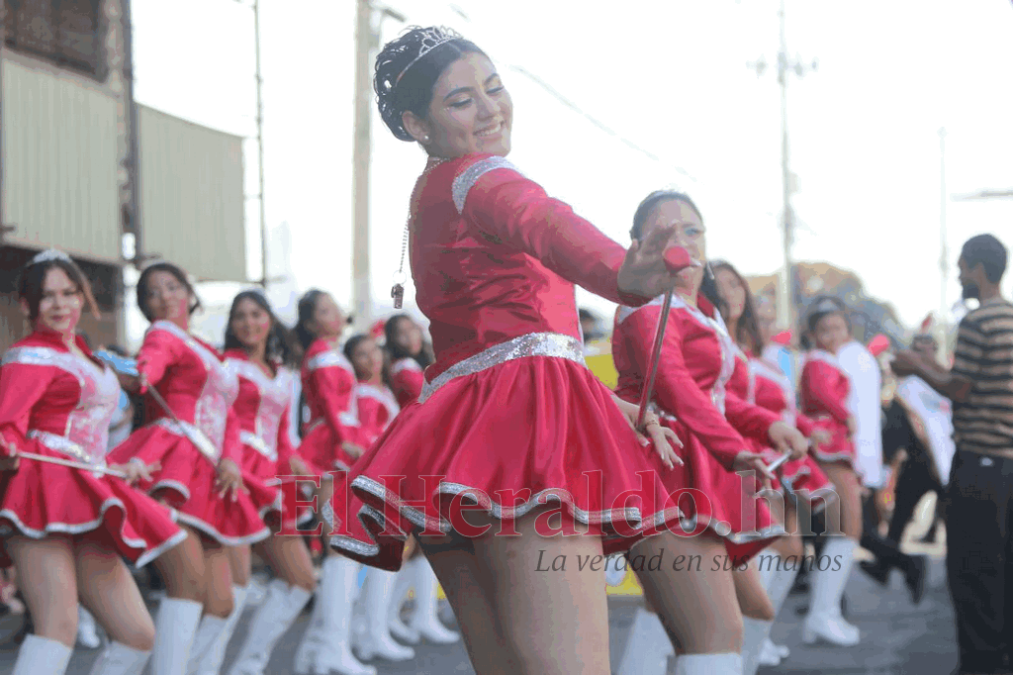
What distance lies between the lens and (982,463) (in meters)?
5.46

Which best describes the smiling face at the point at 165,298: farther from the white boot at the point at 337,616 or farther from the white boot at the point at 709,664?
the white boot at the point at 709,664

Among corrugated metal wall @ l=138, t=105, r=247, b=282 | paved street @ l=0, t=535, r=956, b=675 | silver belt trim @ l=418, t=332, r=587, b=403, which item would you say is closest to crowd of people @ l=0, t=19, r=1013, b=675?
silver belt trim @ l=418, t=332, r=587, b=403

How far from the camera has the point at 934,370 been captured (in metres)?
5.47

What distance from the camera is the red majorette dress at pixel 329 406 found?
7379mm

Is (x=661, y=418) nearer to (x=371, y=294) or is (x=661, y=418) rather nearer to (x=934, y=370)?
(x=934, y=370)

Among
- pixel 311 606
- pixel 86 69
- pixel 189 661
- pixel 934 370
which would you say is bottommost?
pixel 311 606

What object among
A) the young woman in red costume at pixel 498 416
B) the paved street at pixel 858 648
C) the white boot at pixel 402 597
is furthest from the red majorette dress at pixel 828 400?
the young woman in red costume at pixel 498 416

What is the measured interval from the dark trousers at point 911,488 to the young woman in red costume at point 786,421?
2050 mm

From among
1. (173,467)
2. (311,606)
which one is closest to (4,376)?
(173,467)

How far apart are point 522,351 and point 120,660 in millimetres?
2614

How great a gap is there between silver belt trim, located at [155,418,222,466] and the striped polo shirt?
328cm

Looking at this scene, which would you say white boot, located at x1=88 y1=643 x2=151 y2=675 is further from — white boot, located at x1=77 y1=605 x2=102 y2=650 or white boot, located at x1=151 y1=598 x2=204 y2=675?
white boot, located at x1=77 y1=605 x2=102 y2=650

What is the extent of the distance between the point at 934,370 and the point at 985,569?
0.88 meters

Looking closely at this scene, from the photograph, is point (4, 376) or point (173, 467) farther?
point (173, 467)
